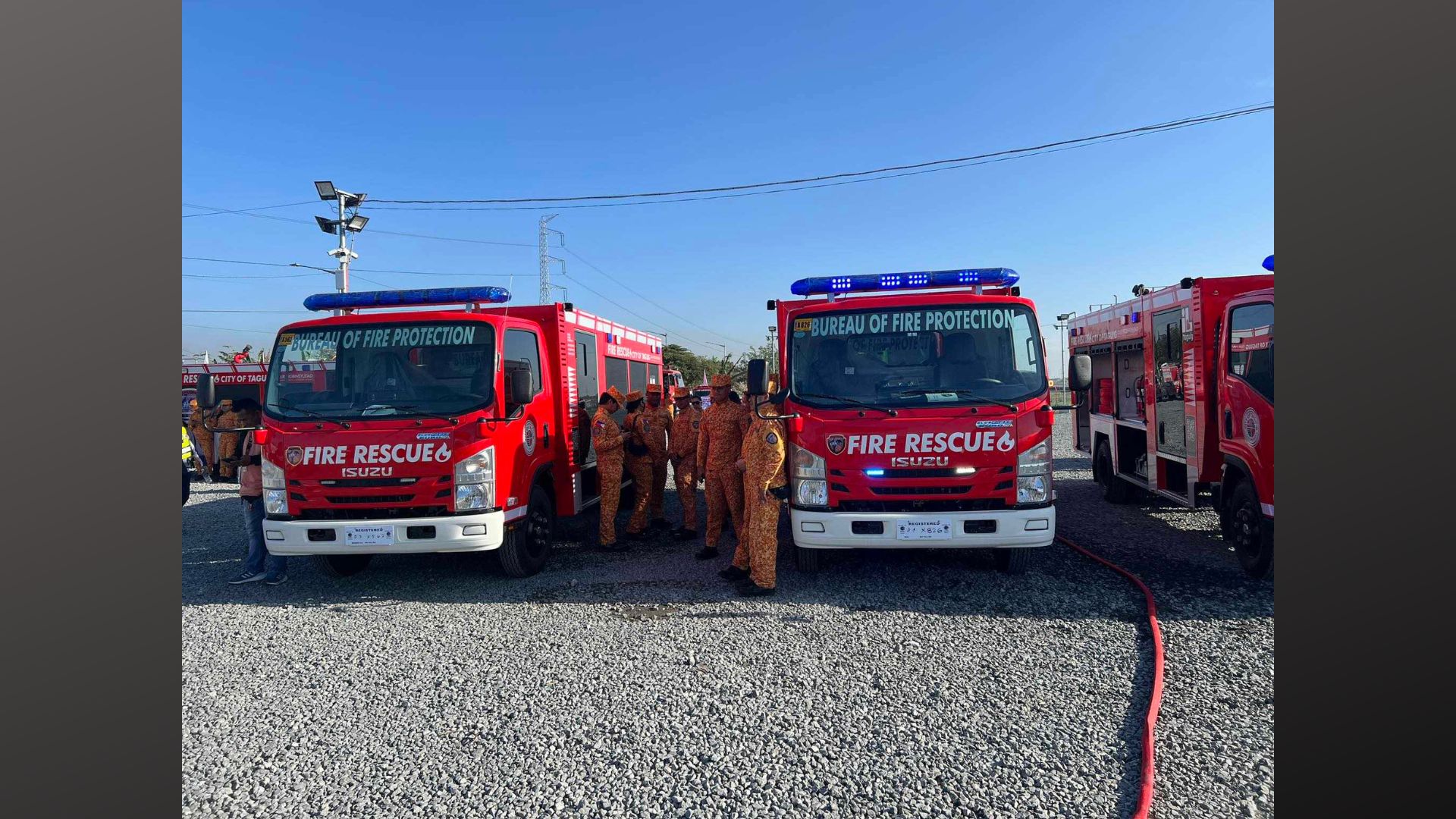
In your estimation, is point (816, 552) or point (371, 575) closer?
point (816, 552)

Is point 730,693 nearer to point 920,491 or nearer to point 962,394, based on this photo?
point 920,491

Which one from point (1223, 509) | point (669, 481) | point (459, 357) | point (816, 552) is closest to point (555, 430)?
point (459, 357)

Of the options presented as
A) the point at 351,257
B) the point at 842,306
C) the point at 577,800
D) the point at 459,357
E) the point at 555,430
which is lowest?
the point at 577,800

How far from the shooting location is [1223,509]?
20.6 ft

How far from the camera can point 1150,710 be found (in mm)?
3443

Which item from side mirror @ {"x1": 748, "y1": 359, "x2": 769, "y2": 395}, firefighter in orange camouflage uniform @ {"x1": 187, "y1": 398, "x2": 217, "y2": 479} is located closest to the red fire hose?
side mirror @ {"x1": 748, "y1": 359, "x2": 769, "y2": 395}

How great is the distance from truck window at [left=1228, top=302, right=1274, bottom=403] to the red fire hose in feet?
5.81

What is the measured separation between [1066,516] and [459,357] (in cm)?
740

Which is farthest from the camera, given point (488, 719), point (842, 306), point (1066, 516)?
point (1066, 516)

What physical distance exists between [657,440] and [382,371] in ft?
10.3

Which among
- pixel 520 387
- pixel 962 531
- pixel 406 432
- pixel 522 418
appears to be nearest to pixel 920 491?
pixel 962 531

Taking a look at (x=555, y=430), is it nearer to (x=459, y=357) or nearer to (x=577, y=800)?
(x=459, y=357)

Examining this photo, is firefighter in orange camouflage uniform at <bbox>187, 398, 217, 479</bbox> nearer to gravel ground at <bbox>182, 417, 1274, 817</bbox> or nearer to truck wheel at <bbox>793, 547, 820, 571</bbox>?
gravel ground at <bbox>182, 417, 1274, 817</bbox>

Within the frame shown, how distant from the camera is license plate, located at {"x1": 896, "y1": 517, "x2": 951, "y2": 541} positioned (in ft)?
17.6
